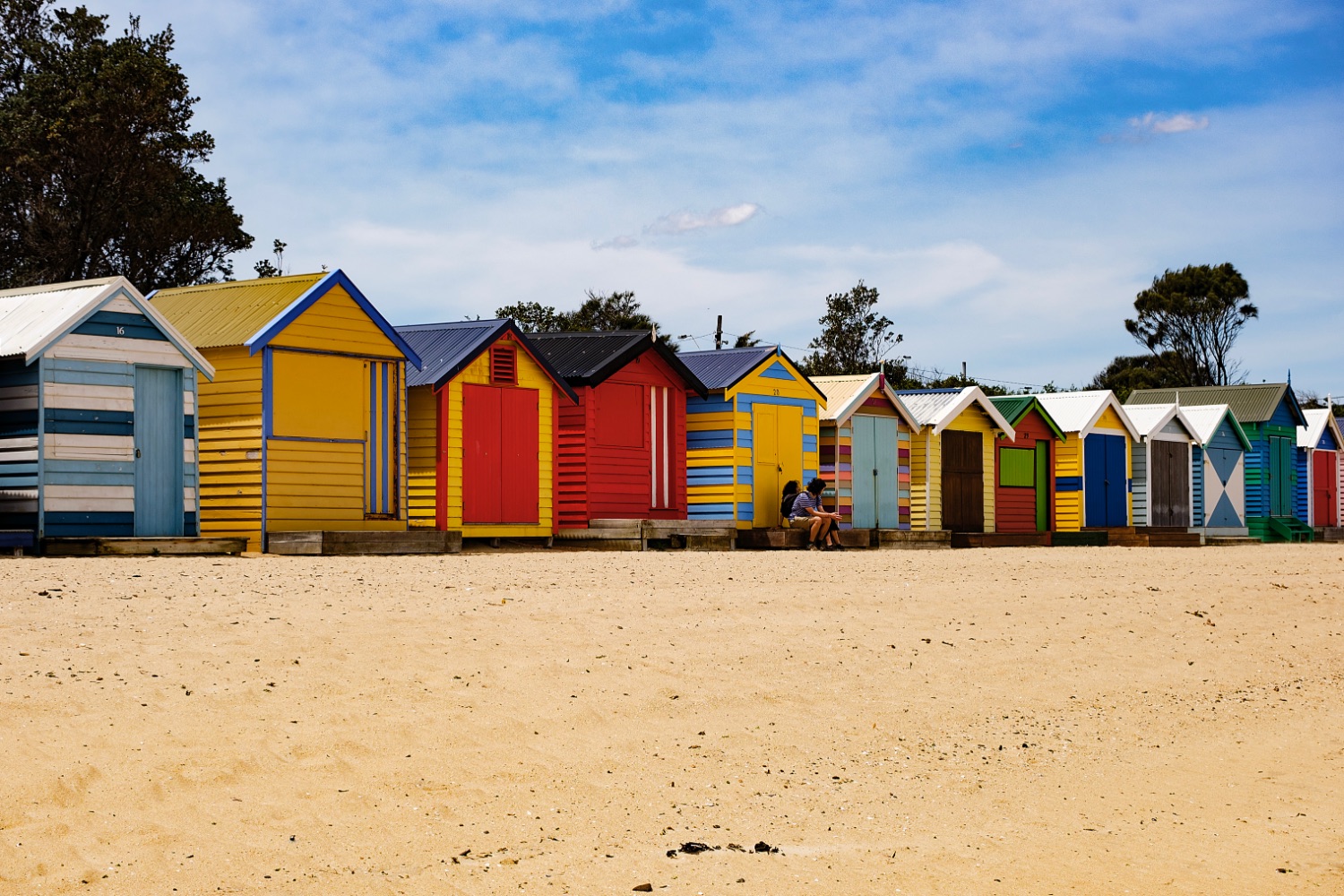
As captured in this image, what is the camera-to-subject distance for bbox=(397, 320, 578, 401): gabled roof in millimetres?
21391

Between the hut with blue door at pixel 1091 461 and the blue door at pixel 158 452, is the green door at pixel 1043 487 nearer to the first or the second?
the hut with blue door at pixel 1091 461

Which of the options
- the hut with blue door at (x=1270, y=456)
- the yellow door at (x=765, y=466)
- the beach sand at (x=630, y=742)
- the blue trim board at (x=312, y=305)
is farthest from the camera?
the hut with blue door at (x=1270, y=456)

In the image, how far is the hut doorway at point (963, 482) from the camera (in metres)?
31.0

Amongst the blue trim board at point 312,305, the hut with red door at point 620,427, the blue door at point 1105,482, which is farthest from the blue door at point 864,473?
the blue trim board at point 312,305

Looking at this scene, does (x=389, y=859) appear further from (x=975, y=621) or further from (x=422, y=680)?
(x=975, y=621)

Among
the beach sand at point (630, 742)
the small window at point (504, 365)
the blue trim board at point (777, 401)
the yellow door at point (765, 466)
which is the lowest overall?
the beach sand at point (630, 742)

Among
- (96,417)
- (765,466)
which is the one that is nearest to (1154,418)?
(765,466)

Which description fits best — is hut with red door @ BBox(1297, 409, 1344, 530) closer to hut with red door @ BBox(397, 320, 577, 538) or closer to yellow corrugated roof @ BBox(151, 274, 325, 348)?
hut with red door @ BBox(397, 320, 577, 538)

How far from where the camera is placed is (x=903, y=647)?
11719 millimetres

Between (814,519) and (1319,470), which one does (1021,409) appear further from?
(1319,470)

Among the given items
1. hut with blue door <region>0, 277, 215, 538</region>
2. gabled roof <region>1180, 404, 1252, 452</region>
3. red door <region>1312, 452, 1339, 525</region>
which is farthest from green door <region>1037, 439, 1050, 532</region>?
hut with blue door <region>0, 277, 215, 538</region>

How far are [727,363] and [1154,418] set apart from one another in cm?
1523

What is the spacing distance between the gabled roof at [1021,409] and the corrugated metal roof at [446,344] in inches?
566

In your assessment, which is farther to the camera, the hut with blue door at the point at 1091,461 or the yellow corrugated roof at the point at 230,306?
the hut with blue door at the point at 1091,461
